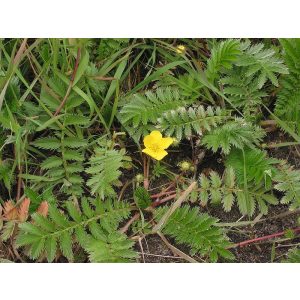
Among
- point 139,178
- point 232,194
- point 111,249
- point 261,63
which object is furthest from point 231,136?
point 111,249

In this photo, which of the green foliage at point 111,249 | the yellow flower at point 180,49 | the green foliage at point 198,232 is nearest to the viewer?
the green foliage at point 111,249

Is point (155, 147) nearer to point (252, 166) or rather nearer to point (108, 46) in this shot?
point (252, 166)

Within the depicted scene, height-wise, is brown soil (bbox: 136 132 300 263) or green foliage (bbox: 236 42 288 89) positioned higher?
green foliage (bbox: 236 42 288 89)

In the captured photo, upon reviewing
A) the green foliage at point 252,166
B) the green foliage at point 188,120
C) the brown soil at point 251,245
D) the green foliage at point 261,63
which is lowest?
the brown soil at point 251,245

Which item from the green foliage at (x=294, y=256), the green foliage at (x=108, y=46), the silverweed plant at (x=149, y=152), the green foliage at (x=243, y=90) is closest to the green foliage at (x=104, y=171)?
the silverweed plant at (x=149, y=152)

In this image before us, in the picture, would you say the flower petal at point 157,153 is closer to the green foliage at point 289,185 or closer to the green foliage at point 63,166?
the green foliage at point 63,166

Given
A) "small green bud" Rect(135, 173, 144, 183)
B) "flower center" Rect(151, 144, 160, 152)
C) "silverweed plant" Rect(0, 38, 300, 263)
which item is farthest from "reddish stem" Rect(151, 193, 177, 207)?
"flower center" Rect(151, 144, 160, 152)

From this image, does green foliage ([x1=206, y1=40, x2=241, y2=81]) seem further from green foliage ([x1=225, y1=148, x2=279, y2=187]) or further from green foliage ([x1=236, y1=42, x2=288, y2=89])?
green foliage ([x1=225, y1=148, x2=279, y2=187])
